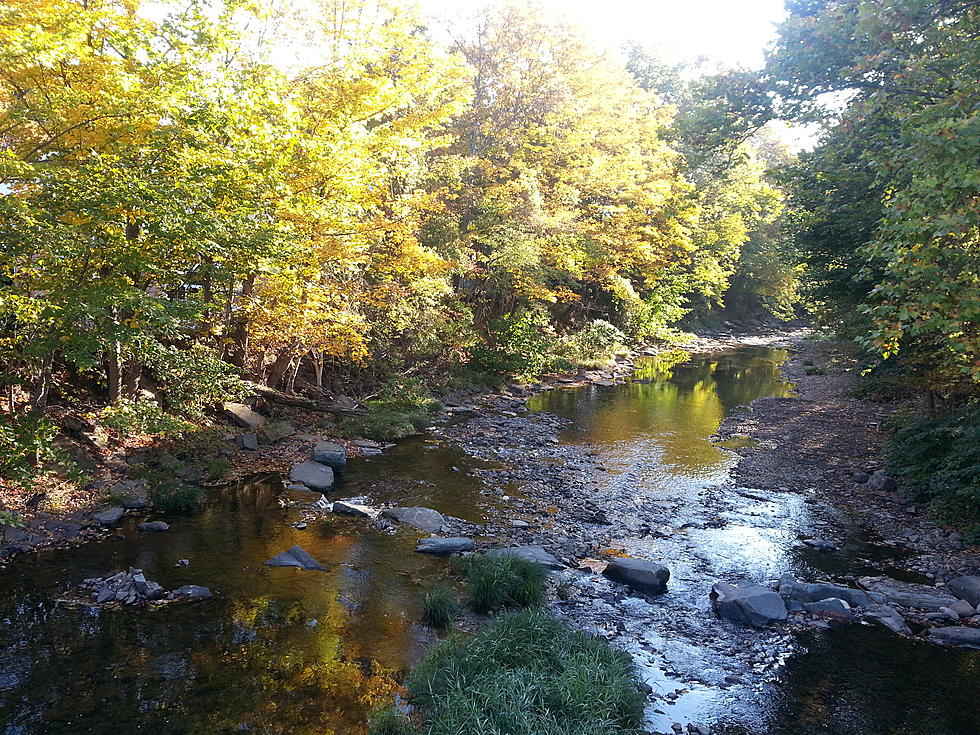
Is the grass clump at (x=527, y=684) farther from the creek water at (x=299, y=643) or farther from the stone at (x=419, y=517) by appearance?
the stone at (x=419, y=517)

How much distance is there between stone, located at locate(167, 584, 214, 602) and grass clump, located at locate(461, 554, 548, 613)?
3.32 meters

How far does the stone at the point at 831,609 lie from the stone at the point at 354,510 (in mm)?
6882

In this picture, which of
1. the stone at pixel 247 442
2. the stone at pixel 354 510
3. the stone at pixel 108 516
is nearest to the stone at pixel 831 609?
the stone at pixel 354 510

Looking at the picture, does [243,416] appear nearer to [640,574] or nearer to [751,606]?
[640,574]

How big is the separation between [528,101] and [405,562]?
66.6 ft

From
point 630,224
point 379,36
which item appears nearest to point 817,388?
point 630,224

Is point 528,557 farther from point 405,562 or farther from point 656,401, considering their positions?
point 656,401

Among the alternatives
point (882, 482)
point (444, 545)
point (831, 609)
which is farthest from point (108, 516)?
point (882, 482)

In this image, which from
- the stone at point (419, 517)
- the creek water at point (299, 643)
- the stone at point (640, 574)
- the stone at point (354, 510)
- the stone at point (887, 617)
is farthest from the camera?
the stone at point (354, 510)

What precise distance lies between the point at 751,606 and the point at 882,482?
7.06 m

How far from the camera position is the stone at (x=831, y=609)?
861 cm

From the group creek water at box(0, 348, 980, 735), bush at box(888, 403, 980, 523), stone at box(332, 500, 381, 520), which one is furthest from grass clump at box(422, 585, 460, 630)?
bush at box(888, 403, 980, 523)

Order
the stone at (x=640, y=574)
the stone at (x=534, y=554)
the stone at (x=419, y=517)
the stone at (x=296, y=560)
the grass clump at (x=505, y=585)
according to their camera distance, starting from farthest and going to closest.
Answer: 1. the stone at (x=419, y=517)
2. the stone at (x=534, y=554)
3. the stone at (x=296, y=560)
4. the stone at (x=640, y=574)
5. the grass clump at (x=505, y=585)

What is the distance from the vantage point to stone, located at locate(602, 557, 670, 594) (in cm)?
923
